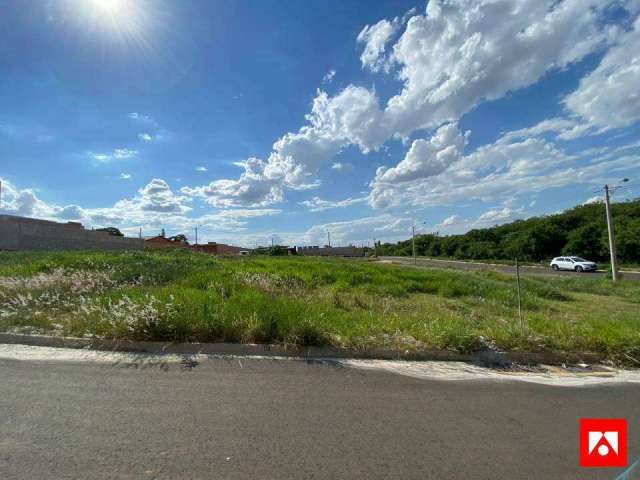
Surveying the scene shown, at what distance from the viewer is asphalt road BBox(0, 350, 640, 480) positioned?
2.13 metres

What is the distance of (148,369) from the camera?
3.72 m

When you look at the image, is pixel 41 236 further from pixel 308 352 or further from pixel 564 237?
pixel 564 237

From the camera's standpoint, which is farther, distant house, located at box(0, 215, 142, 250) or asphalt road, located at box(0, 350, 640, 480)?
distant house, located at box(0, 215, 142, 250)

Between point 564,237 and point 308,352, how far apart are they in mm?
53377

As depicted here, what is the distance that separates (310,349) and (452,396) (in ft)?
6.52

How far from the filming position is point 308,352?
4.32 metres

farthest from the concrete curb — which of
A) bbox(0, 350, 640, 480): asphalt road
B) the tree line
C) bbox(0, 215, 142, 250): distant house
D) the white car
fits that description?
bbox(0, 215, 142, 250): distant house

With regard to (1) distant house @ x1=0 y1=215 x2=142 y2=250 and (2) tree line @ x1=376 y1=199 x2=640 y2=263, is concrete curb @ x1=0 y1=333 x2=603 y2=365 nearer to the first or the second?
(2) tree line @ x1=376 y1=199 x2=640 y2=263

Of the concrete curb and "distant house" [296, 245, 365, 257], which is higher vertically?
"distant house" [296, 245, 365, 257]

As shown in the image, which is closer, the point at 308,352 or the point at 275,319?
the point at 308,352

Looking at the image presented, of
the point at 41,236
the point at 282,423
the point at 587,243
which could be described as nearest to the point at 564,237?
the point at 587,243

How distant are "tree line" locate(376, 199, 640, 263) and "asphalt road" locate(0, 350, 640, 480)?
2681 centimetres

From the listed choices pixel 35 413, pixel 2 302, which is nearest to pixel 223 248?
pixel 2 302

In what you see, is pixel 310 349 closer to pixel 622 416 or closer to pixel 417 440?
pixel 417 440
